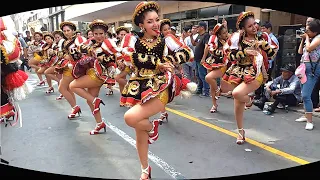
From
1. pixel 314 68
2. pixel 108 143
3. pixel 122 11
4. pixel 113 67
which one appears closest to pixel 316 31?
pixel 314 68

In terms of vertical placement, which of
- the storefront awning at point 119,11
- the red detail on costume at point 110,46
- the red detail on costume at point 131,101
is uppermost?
the storefront awning at point 119,11

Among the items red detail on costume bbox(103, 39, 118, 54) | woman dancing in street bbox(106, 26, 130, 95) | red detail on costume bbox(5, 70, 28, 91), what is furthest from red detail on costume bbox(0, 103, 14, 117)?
woman dancing in street bbox(106, 26, 130, 95)

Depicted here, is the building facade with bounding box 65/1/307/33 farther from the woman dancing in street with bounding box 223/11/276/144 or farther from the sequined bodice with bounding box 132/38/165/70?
the sequined bodice with bounding box 132/38/165/70

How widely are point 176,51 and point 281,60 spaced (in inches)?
219

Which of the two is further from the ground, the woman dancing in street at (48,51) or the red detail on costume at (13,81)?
the woman dancing in street at (48,51)

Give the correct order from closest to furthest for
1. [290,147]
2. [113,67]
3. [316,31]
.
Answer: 1. [290,147]
2. [316,31]
3. [113,67]

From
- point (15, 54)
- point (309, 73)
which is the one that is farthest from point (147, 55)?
point (309, 73)

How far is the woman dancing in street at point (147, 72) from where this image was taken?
3050 mm

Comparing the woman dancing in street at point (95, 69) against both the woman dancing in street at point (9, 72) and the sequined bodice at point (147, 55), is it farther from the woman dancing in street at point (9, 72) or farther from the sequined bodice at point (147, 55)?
the sequined bodice at point (147, 55)

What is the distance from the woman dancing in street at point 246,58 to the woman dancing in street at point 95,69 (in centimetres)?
175

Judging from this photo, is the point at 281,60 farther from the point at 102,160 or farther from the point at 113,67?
the point at 102,160

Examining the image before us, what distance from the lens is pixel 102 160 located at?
380 centimetres

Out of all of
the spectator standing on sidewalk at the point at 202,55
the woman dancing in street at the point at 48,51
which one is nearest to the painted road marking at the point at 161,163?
the spectator standing on sidewalk at the point at 202,55

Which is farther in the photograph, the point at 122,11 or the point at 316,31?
the point at 122,11
